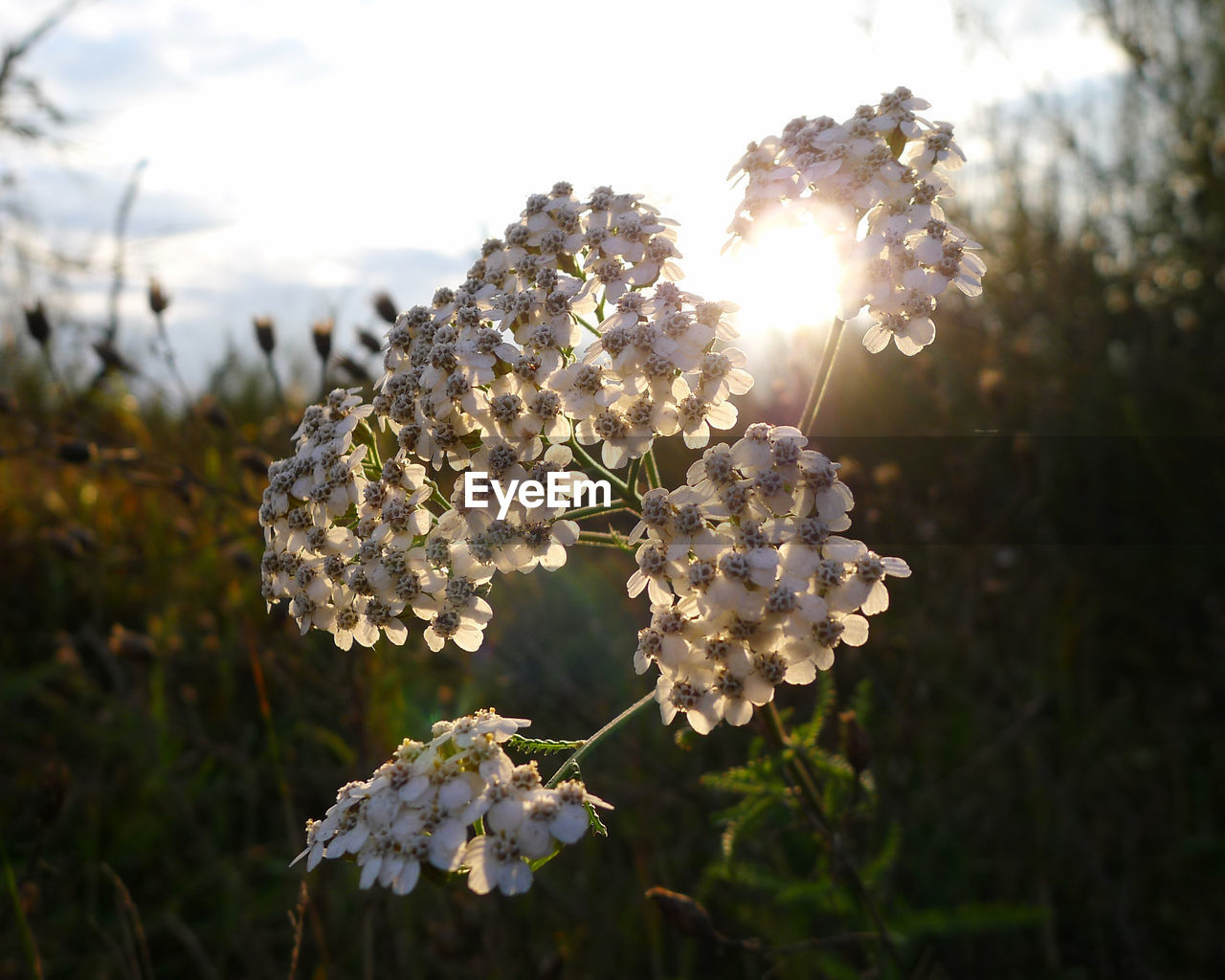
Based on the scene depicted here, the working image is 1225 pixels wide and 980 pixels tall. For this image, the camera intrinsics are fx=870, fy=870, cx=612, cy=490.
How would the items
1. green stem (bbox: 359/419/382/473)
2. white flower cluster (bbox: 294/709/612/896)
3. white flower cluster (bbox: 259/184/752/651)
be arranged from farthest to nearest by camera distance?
green stem (bbox: 359/419/382/473), white flower cluster (bbox: 259/184/752/651), white flower cluster (bbox: 294/709/612/896)

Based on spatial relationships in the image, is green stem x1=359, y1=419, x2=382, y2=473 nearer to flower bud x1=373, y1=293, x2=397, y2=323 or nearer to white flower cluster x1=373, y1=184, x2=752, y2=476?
white flower cluster x1=373, y1=184, x2=752, y2=476

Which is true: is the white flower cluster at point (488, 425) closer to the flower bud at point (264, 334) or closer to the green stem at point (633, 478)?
the green stem at point (633, 478)

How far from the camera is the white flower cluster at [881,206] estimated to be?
2.03 meters

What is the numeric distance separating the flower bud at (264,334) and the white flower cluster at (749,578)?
2.26m

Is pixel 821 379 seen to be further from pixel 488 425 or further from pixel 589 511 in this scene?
pixel 488 425

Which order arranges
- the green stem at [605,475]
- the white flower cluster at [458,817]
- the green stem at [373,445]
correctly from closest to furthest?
the white flower cluster at [458,817]
the green stem at [605,475]
the green stem at [373,445]

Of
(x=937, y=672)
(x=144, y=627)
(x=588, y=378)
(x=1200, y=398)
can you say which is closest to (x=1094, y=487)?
(x=1200, y=398)

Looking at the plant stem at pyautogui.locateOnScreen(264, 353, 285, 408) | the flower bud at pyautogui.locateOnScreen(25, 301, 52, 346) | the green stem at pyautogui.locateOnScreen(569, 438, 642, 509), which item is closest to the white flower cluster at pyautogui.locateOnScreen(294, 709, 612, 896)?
the green stem at pyautogui.locateOnScreen(569, 438, 642, 509)

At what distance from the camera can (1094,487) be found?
4582mm

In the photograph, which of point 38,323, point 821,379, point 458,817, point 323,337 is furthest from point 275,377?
point 458,817

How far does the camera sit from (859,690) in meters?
2.48

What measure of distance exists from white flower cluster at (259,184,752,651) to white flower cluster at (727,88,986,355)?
0.31m

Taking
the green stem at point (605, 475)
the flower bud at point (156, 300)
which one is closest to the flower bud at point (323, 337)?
the flower bud at point (156, 300)

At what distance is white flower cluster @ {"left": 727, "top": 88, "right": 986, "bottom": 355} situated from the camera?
2.03m
